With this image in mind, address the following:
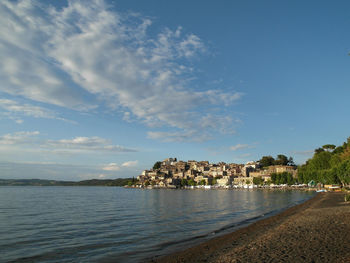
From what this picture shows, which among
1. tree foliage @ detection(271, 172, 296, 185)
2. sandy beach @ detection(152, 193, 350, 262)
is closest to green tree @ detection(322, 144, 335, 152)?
tree foliage @ detection(271, 172, 296, 185)

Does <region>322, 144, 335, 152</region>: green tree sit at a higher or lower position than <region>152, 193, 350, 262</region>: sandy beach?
higher

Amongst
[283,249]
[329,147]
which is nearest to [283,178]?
[329,147]

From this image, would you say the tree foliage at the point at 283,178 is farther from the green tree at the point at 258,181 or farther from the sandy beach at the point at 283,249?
the sandy beach at the point at 283,249

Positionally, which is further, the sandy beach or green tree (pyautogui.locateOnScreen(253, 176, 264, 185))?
green tree (pyautogui.locateOnScreen(253, 176, 264, 185))

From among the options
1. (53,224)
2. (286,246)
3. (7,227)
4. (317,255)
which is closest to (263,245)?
(286,246)

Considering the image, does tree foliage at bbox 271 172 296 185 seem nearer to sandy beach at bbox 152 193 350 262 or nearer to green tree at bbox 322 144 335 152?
green tree at bbox 322 144 335 152

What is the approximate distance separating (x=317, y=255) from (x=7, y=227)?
24.9m

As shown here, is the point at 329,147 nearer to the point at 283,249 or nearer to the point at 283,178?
the point at 283,178

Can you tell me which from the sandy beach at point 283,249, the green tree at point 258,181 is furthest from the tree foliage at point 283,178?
the sandy beach at point 283,249

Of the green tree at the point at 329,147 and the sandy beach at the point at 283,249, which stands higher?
the green tree at the point at 329,147

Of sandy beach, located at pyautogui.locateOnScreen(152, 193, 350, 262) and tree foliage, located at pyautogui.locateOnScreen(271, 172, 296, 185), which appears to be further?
tree foliage, located at pyautogui.locateOnScreen(271, 172, 296, 185)

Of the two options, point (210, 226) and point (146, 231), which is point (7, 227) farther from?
point (210, 226)

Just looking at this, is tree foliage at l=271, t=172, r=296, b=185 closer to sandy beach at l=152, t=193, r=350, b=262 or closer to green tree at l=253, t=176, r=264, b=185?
green tree at l=253, t=176, r=264, b=185

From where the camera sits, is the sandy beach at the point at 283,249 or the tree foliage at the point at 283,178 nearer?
the sandy beach at the point at 283,249
